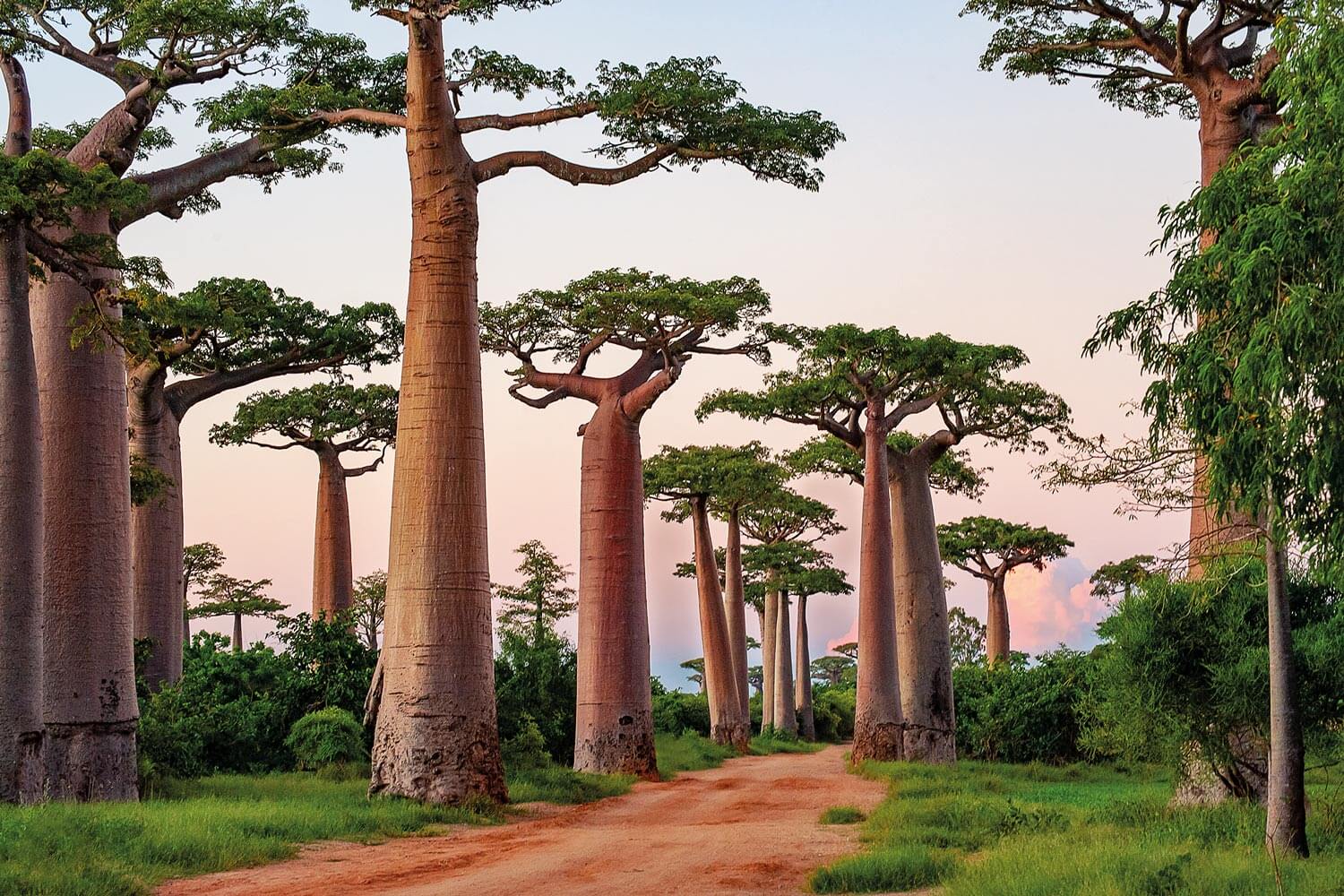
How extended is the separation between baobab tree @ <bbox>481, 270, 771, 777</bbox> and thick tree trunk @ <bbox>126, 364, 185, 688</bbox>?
17.8ft

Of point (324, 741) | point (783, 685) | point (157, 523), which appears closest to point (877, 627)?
point (324, 741)

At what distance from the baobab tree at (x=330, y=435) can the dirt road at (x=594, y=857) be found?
1203cm

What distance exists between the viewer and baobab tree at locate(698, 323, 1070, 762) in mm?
23359

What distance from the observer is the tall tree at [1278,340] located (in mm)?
8266

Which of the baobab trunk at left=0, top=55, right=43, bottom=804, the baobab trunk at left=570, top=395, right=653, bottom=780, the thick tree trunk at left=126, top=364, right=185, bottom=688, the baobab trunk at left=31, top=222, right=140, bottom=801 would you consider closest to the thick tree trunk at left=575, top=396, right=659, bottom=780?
the baobab trunk at left=570, top=395, right=653, bottom=780

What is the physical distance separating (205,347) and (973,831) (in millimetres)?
15727

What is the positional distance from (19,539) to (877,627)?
14.9 m

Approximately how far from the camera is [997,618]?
37250 mm

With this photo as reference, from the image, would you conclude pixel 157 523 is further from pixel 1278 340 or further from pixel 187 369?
pixel 1278 340

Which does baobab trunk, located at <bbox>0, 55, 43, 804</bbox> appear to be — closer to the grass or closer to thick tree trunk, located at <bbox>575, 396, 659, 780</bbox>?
the grass

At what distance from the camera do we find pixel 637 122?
15977 mm

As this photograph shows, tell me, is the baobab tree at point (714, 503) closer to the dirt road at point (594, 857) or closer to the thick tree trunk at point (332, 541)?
the thick tree trunk at point (332, 541)

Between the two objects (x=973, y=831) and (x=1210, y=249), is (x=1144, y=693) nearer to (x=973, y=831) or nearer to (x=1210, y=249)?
(x=973, y=831)

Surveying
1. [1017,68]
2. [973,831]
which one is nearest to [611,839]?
[973,831]
